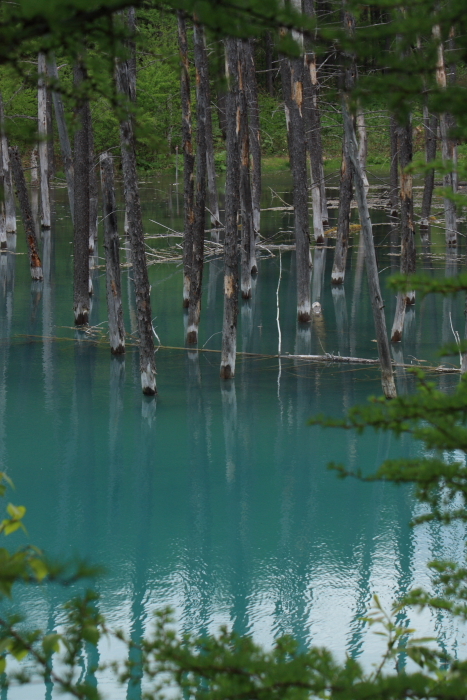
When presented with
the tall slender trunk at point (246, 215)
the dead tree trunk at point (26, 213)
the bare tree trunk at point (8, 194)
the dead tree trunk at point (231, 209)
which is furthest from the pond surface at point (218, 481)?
the bare tree trunk at point (8, 194)

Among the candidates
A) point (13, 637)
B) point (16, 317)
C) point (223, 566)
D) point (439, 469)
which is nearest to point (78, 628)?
point (13, 637)

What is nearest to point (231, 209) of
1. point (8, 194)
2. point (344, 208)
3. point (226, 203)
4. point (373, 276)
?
point (226, 203)

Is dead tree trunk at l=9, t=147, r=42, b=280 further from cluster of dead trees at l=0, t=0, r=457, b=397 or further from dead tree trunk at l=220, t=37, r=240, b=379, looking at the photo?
dead tree trunk at l=220, t=37, r=240, b=379

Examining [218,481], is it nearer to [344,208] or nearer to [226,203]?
[226,203]

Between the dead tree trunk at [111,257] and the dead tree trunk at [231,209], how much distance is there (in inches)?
65.4

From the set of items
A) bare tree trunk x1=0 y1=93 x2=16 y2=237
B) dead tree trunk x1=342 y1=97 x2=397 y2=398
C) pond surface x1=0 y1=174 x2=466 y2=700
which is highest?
bare tree trunk x1=0 y1=93 x2=16 y2=237

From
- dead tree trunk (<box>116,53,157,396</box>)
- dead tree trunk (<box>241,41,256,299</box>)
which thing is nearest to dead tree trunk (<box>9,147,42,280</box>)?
dead tree trunk (<box>241,41,256,299</box>)

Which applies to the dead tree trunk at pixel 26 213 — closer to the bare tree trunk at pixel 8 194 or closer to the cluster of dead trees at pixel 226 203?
the cluster of dead trees at pixel 226 203

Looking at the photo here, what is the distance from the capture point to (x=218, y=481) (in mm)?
8281

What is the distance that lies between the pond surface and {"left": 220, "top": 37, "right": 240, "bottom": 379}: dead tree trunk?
3.06 feet

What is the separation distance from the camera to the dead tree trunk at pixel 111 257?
1084 centimetres

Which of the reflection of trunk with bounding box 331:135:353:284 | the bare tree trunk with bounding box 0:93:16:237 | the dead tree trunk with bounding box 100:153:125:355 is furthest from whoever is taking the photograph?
the bare tree trunk with bounding box 0:93:16:237

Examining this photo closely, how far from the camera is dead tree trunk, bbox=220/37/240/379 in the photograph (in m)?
9.85

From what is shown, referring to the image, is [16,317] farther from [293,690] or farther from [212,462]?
[293,690]
